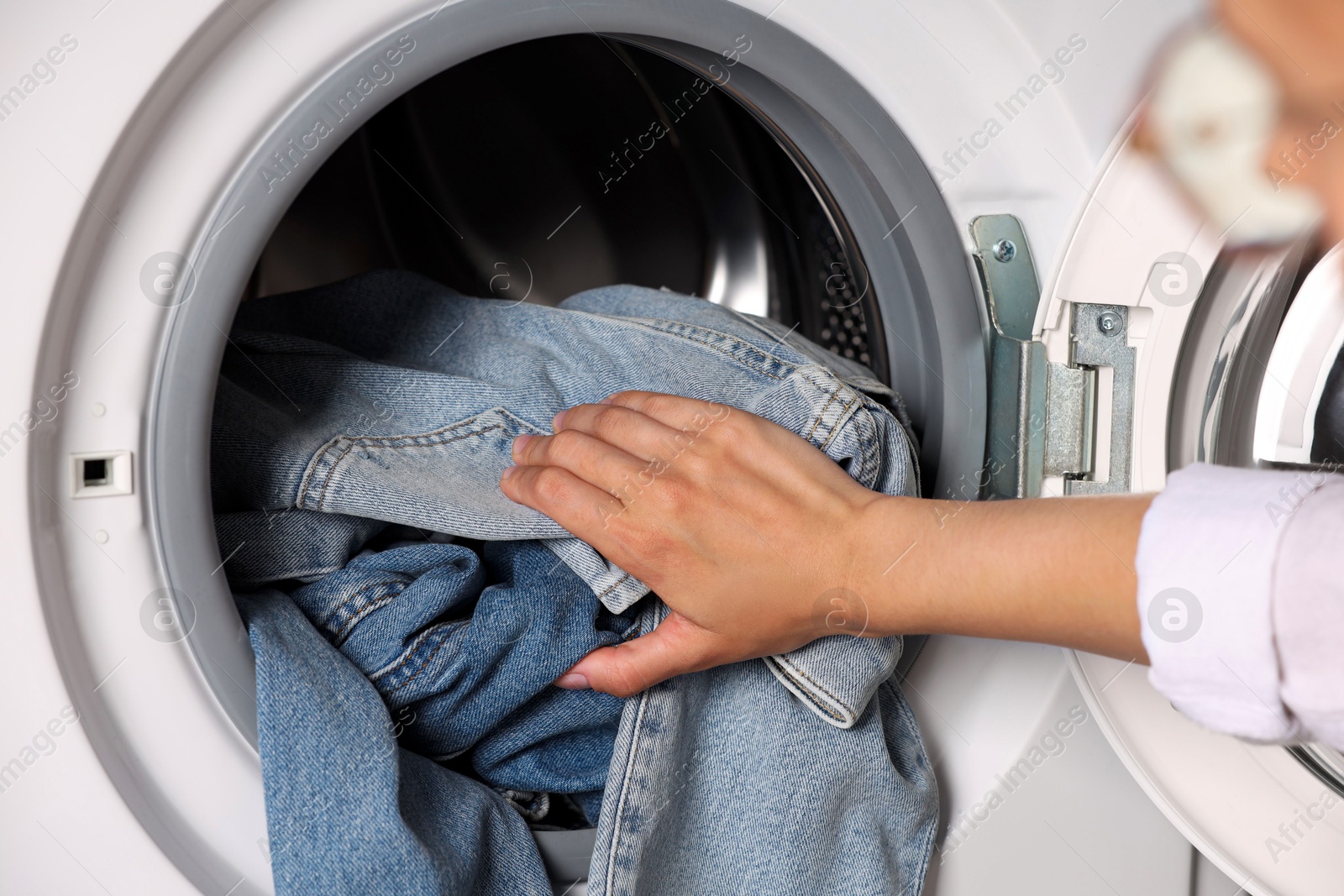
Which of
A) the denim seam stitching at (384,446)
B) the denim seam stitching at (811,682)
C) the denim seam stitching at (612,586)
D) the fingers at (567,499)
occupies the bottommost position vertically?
the denim seam stitching at (811,682)

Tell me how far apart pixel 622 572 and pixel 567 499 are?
0.19 feet

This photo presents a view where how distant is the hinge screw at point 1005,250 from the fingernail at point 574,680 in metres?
0.39

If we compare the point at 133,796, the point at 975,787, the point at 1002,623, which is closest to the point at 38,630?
the point at 133,796

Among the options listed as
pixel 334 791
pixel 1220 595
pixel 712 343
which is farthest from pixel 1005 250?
pixel 334 791

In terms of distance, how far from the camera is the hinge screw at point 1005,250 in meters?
0.64

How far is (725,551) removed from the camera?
52 centimetres

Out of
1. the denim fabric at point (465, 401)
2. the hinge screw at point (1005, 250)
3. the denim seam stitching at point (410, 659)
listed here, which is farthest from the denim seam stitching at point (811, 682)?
the hinge screw at point (1005, 250)

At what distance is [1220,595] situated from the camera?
396mm

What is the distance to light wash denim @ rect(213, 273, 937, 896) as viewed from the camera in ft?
1.88

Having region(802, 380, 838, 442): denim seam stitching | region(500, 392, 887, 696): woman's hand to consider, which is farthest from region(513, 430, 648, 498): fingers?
region(802, 380, 838, 442): denim seam stitching

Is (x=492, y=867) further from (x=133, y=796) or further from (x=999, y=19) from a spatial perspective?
(x=999, y=19)

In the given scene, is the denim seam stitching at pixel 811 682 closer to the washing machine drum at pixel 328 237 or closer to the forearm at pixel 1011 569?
the forearm at pixel 1011 569

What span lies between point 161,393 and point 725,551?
11.8 inches

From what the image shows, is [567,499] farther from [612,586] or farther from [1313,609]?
[1313,609]
